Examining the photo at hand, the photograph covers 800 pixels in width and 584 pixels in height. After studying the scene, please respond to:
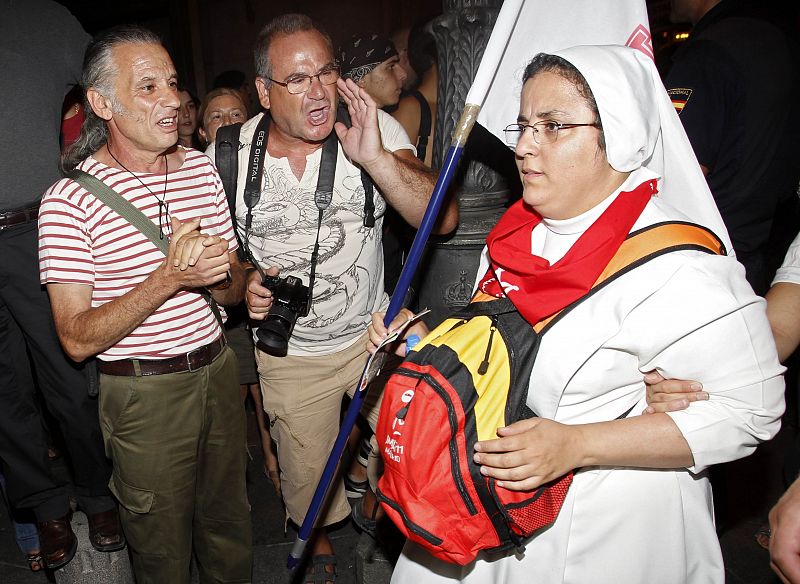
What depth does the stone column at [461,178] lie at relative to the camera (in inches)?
111

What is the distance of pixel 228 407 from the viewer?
288cm

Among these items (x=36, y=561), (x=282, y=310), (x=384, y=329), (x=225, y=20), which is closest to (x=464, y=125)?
(x=384, y=329)

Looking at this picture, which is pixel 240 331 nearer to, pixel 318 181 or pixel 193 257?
pixel 318 181

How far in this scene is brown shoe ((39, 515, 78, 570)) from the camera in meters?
3.35

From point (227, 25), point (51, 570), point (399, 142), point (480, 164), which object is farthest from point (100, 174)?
point (227, 25)

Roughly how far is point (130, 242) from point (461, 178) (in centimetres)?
149

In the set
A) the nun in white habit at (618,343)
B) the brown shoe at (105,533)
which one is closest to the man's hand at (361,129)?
the nun in white habit at (618,343)

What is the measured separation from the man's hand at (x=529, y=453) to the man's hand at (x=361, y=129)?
4.99 ft

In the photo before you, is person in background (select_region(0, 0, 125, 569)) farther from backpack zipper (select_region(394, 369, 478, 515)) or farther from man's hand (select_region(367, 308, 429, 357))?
backpack zipper (select_region(394, 369, 478, 515))

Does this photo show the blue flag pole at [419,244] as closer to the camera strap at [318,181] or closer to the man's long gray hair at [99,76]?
the camera strap at [318,181]

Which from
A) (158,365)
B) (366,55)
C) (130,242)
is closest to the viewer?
(130,242)

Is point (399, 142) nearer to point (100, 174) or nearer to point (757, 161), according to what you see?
point (100, 174)

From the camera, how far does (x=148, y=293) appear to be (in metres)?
2.35

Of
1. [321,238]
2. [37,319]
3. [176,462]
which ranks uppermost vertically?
[321,238]
